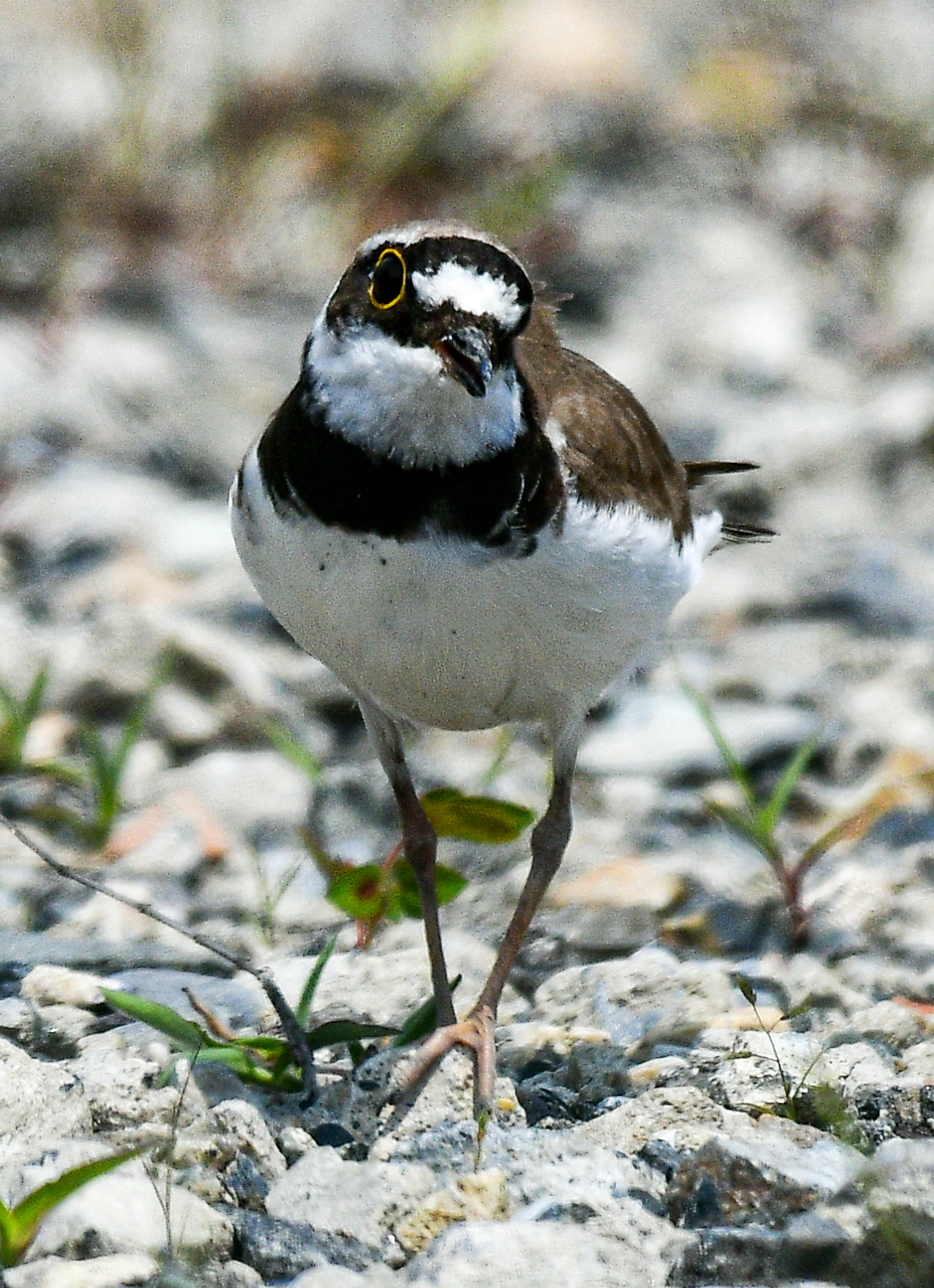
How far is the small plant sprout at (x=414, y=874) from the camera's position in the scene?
4.16 m

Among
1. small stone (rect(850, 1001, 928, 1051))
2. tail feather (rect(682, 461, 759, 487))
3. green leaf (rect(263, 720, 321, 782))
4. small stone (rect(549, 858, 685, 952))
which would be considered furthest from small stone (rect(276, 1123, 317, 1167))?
tail feather (rect(682, 461, 759, 487))

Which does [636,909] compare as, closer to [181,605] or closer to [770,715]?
[770,715]

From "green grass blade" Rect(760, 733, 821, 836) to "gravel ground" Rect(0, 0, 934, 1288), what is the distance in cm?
21

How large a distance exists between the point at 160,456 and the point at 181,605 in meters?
1.34

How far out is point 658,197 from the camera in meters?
10.1

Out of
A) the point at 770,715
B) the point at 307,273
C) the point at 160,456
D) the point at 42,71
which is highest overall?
the point at 42,71

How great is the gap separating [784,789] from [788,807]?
2.60 feet

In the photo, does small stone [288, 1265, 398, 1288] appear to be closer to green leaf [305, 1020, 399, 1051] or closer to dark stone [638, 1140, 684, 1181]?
dark stone [638, 1140, 684, 1181]

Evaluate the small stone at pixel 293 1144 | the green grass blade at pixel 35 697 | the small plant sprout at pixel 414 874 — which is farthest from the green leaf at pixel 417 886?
the green grass blade at pixel 35 697

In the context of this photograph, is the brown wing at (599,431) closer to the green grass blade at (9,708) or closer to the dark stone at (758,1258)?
the dark stone at (758,1258)

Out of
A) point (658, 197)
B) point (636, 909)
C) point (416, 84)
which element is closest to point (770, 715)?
point (636, 909)

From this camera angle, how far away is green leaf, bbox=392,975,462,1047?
12.7 ft

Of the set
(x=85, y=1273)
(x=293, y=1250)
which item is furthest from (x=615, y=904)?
(x=85, y=1273)

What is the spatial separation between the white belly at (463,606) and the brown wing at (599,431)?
0.08 metres
